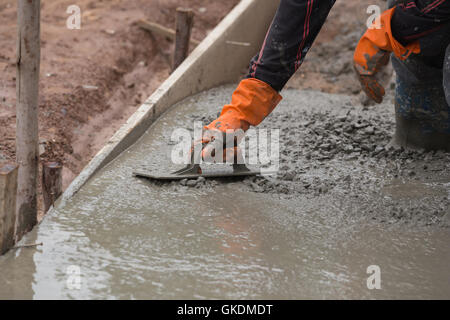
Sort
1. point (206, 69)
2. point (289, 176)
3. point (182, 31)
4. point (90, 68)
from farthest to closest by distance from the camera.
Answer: point (90, 68) → point (182, 31) → point (206, 69) → point (289, 176)

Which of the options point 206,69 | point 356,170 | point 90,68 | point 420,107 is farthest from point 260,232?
point 90,68

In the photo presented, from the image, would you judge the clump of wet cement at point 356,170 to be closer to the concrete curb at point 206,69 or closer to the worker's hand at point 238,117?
A: the worker's hand at point 238,117

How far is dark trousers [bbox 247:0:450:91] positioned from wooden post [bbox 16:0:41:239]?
3.78 feet

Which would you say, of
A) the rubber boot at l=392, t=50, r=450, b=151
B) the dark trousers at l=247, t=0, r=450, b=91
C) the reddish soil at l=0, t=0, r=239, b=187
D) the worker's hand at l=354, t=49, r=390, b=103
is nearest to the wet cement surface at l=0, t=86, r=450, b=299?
the rubber boot at l=392, t=50, r=450, b=151

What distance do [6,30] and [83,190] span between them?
12.3 ft

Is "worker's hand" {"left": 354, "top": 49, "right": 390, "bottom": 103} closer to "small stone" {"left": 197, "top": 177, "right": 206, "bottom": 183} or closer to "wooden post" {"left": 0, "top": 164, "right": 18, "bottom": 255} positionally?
"small stone" {"left": 197, "top": 177, "right": 206, "bottom": 183}

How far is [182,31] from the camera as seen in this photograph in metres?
5.45

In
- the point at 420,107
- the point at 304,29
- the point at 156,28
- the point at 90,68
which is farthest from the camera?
the point at 156,28

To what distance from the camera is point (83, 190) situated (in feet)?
9.95

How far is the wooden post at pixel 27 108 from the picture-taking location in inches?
104

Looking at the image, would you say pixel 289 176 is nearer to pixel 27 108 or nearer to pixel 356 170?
pixel 356 170

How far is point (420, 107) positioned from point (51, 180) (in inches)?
89.8
